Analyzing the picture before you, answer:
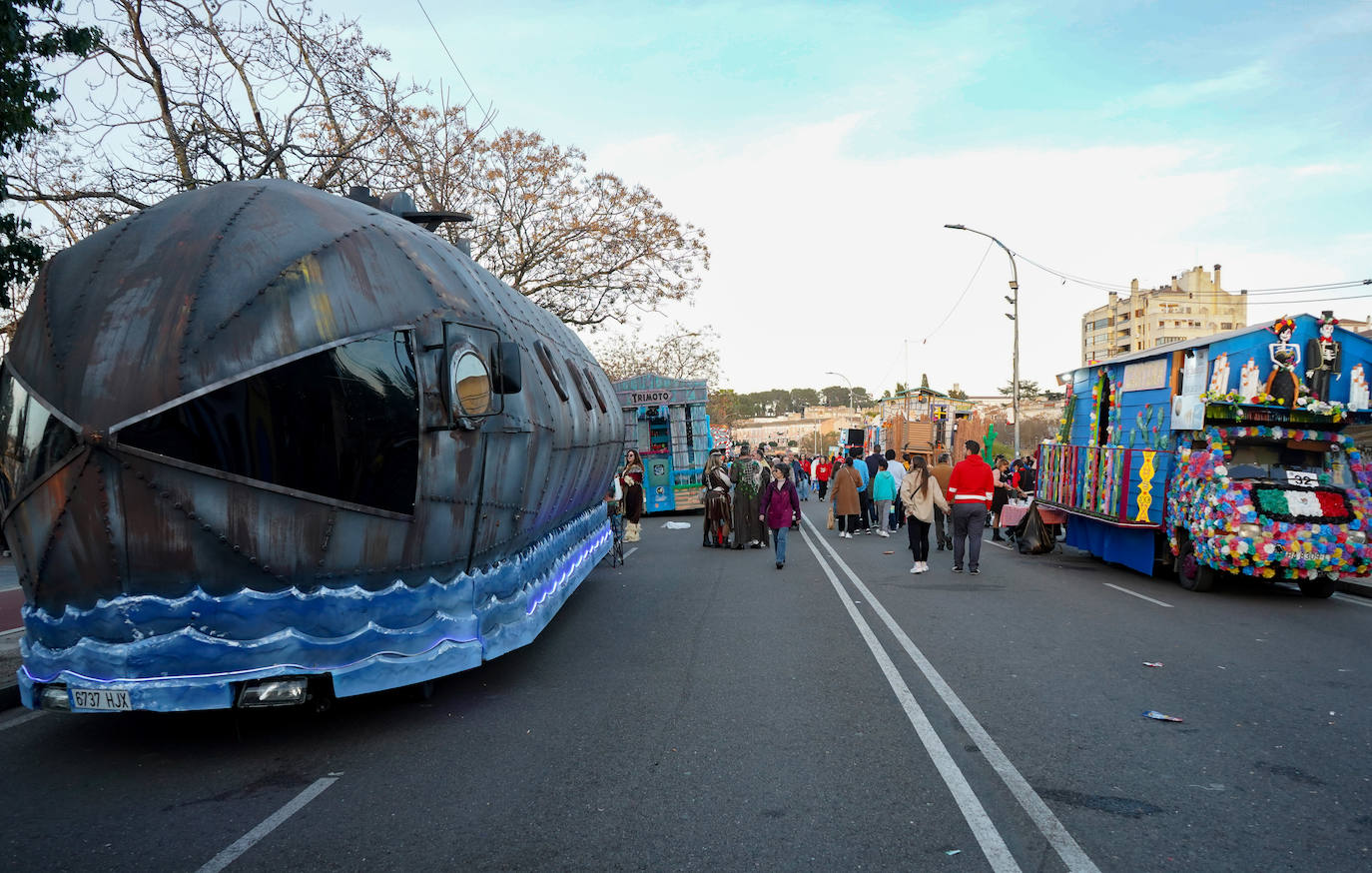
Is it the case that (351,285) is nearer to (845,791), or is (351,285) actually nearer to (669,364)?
(845,791)

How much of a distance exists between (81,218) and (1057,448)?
17.0 meters

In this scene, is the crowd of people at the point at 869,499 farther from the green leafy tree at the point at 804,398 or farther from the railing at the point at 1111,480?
the green leafy tree at the point at 804,398

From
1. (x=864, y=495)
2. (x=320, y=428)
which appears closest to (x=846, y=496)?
(x=864, y=495)

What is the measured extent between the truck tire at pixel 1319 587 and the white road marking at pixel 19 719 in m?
13.2

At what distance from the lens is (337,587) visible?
5305mm

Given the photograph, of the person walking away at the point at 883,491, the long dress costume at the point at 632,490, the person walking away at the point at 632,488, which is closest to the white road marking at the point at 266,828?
the person walking away at the point at 632,488

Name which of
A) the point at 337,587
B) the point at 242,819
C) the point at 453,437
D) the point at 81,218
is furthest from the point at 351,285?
the point at 81,218

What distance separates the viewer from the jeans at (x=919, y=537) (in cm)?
1321

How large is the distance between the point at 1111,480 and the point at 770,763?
9529 mm

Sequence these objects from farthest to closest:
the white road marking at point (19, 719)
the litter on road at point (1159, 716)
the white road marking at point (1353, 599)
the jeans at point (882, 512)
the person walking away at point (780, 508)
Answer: the jeans at point (882, 512)
the person walking away at point (780, 508)
the white road marking at point (1353, 599)
the white road marking at point (19, 719)
the litter on road at point (1159, 716)

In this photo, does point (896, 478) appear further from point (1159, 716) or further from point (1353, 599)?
point (1159, 716)

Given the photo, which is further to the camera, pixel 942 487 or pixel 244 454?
pixel 942 487

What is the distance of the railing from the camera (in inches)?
460

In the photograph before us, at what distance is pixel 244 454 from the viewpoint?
196 inches
